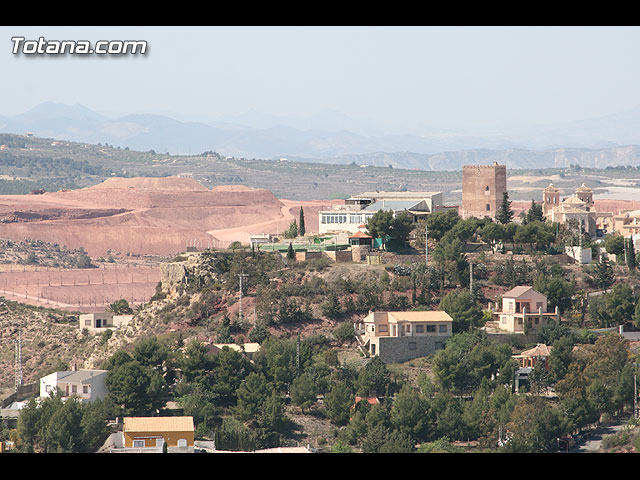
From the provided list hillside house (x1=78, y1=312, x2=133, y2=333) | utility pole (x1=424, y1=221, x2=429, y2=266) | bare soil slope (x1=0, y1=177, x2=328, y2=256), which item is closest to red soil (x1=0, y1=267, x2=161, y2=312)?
bare soil slope (x1=0, y1=177, x2=328, y2=256)

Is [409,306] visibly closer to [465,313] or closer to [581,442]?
[465,313]

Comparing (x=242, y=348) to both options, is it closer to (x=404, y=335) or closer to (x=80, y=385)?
(x=404, y=335)

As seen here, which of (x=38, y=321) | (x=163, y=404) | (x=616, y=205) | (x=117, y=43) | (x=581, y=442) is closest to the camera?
(x=117, y=43)

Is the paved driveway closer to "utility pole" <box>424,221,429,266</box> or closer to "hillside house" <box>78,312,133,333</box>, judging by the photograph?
"utility pole" <box>424,221,429,266</box>

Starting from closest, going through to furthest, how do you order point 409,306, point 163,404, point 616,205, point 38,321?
point 163,404, point 409,306, point 38,321, point 616,205

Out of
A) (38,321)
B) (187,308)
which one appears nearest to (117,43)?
(187,308)

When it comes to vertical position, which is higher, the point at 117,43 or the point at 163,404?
the point at 117,43
